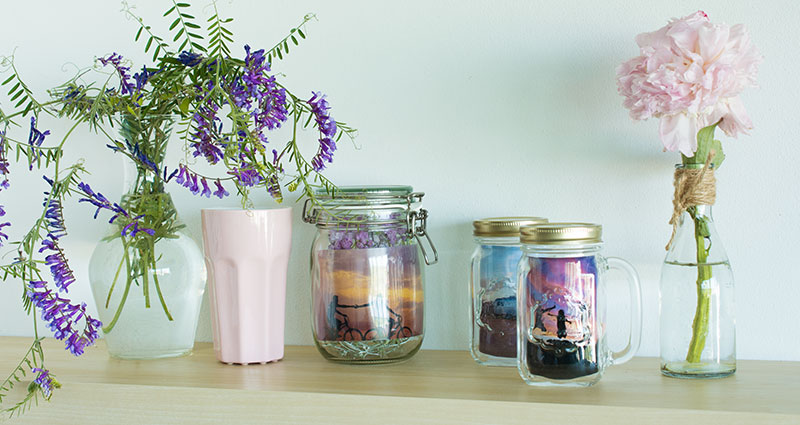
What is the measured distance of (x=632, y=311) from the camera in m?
0.86

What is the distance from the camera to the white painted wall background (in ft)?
3.00

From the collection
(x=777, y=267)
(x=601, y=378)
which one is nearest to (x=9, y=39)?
(x=601, y=378)

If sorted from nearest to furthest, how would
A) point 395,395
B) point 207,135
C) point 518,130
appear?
point 395,395 < point 207,135 < point 518,130

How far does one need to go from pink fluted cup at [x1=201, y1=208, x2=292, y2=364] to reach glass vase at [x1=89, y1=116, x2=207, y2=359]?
5 cm

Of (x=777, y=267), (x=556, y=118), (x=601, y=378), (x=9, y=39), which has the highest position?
(x=9, y=39)

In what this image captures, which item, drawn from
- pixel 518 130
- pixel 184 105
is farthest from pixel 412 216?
pixel 184 105

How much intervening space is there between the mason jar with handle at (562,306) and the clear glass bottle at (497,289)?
82 millimetres

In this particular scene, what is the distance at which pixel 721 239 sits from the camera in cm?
93

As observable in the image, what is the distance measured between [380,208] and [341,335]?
16 cm

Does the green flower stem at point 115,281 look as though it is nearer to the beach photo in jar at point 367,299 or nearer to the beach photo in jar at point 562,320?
the beach photo in jar at point 367,299

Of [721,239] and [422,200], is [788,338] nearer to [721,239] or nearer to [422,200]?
[721,239]

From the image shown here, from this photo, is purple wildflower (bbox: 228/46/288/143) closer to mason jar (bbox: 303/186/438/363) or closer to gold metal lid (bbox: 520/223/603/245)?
mason jar (bbox: 303/186/438/363)

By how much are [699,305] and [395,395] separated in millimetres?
356

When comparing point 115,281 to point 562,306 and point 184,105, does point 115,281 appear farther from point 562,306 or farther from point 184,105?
point 562,306
